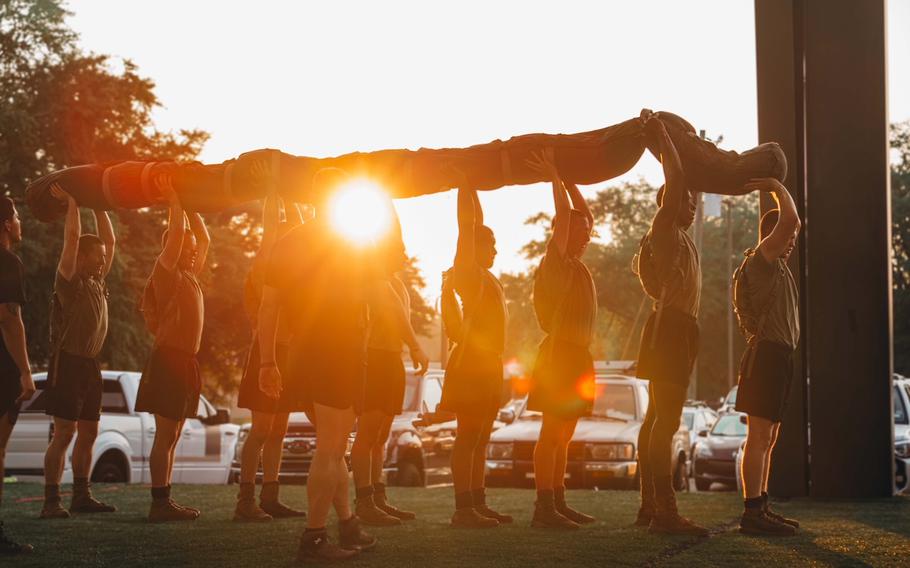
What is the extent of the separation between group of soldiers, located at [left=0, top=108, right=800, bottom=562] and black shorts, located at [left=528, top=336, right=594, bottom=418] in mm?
14

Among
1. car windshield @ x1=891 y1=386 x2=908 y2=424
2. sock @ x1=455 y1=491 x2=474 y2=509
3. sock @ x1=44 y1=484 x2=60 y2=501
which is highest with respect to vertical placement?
car windshield @ x1=891 y1=386 x2=908 y2=424

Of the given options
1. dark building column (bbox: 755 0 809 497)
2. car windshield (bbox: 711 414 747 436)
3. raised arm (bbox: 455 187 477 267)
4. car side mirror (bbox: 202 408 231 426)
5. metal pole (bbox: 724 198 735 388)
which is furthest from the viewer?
metal pole (bbox: 724 198 735 388)

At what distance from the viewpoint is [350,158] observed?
7988mm

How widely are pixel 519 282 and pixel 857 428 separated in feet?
132

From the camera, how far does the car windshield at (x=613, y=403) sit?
50.8ft

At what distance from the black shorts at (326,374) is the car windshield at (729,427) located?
14.0 meters

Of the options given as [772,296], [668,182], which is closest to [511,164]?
[668,182]

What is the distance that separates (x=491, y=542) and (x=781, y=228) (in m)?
2.67

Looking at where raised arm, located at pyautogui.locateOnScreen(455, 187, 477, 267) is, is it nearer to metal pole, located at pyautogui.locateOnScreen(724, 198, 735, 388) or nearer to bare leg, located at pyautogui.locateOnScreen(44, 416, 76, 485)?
bare leg, located at pyautogui.locateOnScreen(44, 416, 76, 485)

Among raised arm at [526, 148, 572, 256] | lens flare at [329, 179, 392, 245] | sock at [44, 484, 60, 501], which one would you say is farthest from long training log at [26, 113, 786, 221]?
sock at [44, 484, 60, 501]

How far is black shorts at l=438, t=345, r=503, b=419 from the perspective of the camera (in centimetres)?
813

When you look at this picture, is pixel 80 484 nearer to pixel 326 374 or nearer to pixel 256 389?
pixel 256 389

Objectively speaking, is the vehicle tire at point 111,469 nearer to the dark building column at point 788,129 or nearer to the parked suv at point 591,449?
the parked suv at point 591,449

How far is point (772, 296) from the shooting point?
7.47 metres
